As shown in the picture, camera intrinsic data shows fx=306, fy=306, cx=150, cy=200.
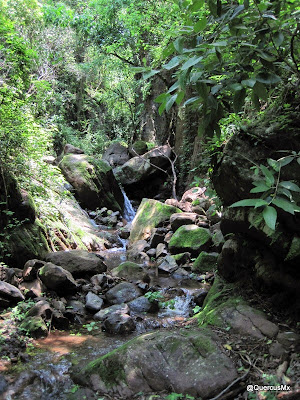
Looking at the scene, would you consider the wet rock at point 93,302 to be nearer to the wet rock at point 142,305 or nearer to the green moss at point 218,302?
the wet rock at point 142,305

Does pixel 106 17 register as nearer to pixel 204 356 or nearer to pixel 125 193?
pixel 125 193

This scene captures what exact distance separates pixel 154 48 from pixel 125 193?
6845 mm

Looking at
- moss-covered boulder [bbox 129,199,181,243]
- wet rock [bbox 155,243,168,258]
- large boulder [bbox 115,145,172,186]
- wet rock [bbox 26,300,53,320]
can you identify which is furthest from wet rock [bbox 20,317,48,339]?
large boulder [bbox 115,145,172,186]

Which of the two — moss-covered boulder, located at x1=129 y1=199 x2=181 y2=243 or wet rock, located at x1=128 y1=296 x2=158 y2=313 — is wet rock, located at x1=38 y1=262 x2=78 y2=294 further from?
moss-covered boulder, located at x1=129 y1=199 x2=181 y2=243

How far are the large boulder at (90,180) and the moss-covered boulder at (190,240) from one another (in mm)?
5761

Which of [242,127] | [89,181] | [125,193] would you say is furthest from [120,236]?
[242,127]

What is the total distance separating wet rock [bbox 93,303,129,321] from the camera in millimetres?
4738

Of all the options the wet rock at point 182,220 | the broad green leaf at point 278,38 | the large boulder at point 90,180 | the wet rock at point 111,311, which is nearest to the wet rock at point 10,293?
the wet rock at point 111,311

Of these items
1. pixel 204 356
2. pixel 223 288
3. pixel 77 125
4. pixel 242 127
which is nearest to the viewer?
pixel 204 356

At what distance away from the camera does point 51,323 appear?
432cm

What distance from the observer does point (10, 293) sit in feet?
14.7

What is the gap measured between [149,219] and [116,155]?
8.65m

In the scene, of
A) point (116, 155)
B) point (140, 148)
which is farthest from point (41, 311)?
point (116, 155)

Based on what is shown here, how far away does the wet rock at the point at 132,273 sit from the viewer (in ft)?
21.0
